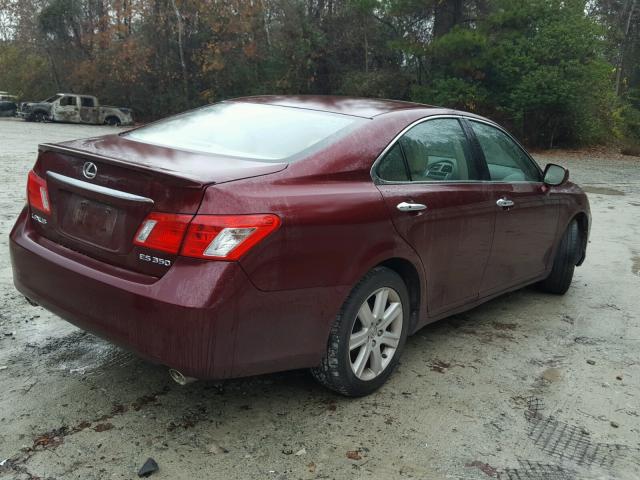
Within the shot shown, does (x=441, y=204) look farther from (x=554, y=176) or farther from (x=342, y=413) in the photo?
(x=554, y=176)

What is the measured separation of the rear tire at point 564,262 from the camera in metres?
5.25

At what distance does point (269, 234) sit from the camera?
2668 mm

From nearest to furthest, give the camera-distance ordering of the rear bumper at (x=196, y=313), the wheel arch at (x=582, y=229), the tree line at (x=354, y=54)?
the rear bumper at (x=196, y=313) < the wheel arch at (x=582, y=229) < the tree line at (x=354, y=54)

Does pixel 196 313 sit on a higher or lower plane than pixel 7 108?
higher

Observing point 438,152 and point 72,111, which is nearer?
point 438,152

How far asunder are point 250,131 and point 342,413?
5.16 ft

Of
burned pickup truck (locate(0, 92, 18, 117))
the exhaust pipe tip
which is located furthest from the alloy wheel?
burned pickup truck (locate(0, 92, 18, 117))

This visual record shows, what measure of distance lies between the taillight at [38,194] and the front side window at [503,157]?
105 inches

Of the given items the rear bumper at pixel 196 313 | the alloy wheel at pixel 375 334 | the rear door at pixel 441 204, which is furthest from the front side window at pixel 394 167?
the rear bumper at pixel 196 313

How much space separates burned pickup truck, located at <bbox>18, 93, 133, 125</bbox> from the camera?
30.4 meters

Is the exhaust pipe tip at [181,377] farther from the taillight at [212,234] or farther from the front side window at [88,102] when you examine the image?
the front side window at [88,102]

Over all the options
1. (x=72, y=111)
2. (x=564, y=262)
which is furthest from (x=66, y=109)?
(x=564, y=262)

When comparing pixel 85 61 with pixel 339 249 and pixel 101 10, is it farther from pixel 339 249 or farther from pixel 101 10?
pixel 339 249

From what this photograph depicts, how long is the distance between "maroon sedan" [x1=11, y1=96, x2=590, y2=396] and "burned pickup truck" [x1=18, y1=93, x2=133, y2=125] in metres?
29.5
